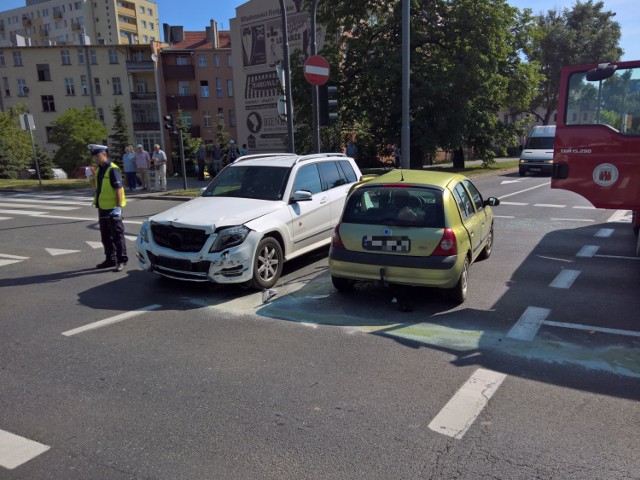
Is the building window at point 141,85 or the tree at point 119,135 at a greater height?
the building window at point 141,85

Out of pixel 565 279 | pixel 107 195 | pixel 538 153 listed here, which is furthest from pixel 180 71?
pixel 565 279

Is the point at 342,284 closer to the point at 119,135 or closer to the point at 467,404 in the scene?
the point at 467,404

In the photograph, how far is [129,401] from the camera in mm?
4105

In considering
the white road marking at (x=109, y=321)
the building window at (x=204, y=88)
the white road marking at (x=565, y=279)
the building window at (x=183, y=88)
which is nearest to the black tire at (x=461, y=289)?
the white road marking at (x=565, y=279)

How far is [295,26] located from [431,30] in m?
10.4

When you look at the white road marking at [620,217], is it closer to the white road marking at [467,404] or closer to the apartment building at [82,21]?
the white road marking at [467,404]

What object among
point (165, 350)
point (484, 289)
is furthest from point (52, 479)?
point (484, 289)

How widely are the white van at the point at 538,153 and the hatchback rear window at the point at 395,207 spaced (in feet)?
70.6

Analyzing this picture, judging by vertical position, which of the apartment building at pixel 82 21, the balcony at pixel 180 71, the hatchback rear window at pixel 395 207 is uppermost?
the apartment building at pixel 82 21

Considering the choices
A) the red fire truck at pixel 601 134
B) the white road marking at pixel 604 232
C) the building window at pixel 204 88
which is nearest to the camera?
the red fire truck at pixel 601 134

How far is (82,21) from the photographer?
3880 inches

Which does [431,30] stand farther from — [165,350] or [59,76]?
[59,76]

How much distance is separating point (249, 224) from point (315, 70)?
667cm

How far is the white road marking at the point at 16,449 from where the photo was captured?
332 centimetres
